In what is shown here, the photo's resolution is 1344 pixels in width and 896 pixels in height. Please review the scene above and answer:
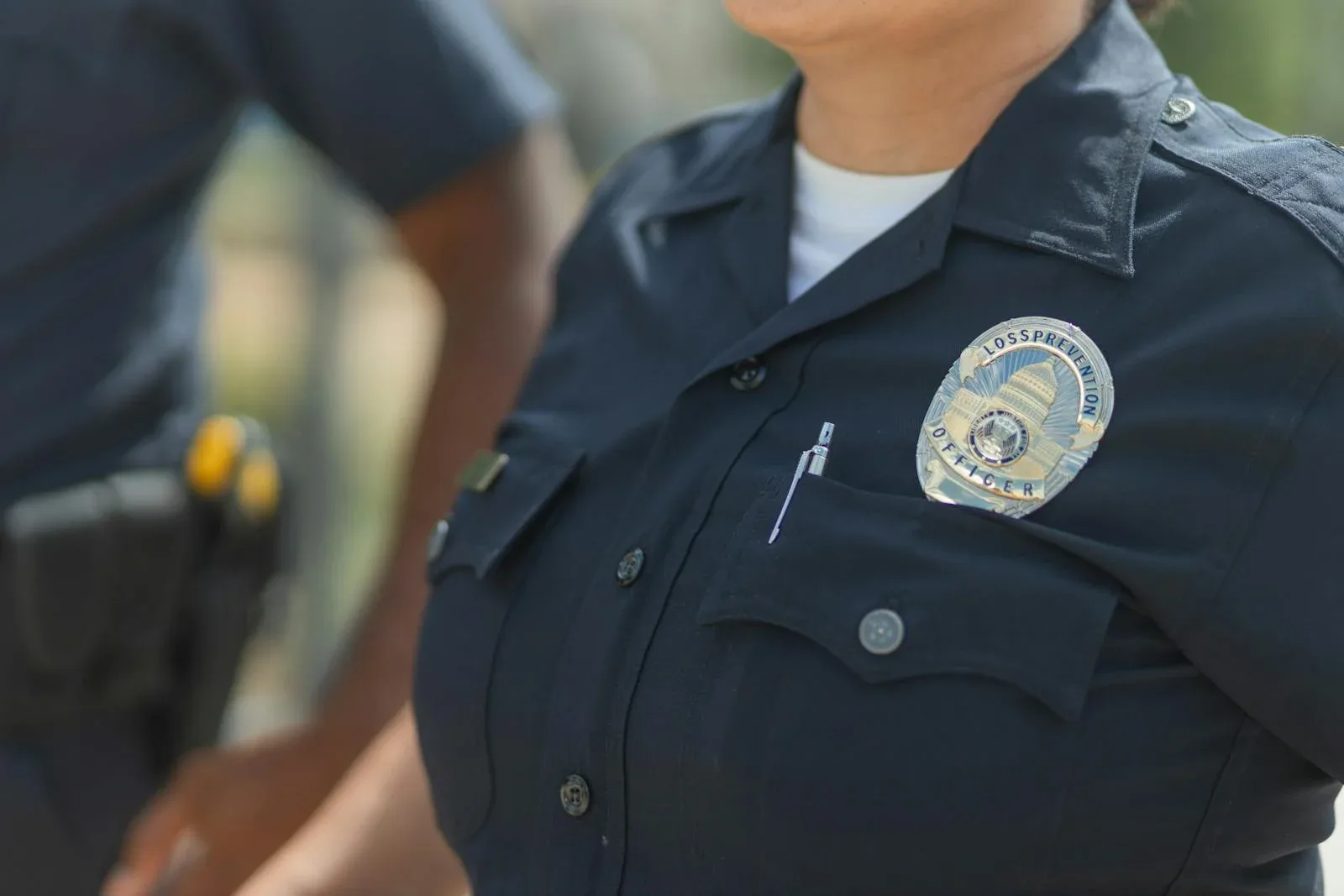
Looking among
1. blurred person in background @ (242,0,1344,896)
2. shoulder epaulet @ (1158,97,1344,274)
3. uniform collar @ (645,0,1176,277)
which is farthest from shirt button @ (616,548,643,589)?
shoulder epaulet @ (1158,97,1344,274)

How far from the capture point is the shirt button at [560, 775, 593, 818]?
3.59 ft

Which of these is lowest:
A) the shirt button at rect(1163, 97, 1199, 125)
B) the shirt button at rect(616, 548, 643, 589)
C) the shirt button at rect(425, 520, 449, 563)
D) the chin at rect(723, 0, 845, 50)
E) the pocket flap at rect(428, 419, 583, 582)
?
the shirt button at rect(425, 520, 449, 563)

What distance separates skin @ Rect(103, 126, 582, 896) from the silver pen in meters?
0.61

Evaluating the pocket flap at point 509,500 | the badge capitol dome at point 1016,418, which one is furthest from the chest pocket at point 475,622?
the badge capitol dome at point 1016,418

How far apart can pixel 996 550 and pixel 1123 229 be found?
0.75 feet

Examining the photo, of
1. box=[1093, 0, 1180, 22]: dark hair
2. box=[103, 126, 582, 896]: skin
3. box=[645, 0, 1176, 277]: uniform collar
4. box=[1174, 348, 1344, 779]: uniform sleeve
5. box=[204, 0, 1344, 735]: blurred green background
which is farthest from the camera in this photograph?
box=[204, 0, 1344, 735]: blurred green background

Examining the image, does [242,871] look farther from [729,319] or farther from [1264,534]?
[1264,534]

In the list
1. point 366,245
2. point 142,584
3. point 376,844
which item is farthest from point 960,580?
point 366,245

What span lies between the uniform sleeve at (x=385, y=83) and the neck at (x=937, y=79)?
0.66 meters

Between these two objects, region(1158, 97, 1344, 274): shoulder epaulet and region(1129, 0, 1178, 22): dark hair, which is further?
region(1129, 0, 1178, 22): dark hair

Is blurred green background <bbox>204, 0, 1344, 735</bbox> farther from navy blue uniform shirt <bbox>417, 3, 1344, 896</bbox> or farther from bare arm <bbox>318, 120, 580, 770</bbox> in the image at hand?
navy blue uniform shirt <bbox>417, 3, 1344, 896</bbox>

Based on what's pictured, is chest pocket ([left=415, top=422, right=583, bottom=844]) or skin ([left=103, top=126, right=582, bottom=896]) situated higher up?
chest pocket ([left=415, top=422, right=583, bottom=844])

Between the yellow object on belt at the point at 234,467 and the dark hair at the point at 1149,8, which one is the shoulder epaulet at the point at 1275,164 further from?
the yellow object on belt at the point at 234,467

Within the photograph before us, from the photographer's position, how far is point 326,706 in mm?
1665
